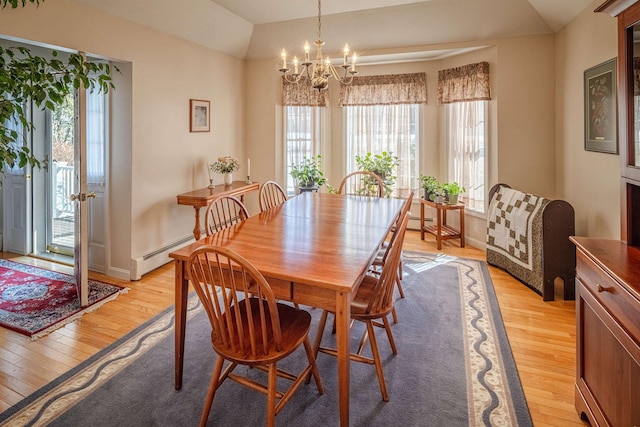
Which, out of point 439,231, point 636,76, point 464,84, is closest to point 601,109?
point 636,76

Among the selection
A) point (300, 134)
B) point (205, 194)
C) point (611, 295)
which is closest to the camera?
point (611, 295)

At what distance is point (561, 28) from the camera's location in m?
3.92

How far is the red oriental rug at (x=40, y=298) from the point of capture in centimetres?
283

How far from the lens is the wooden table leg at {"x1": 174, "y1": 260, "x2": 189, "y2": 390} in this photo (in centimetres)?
195

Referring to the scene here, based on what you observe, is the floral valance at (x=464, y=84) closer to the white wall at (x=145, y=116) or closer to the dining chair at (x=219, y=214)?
the white wall at (x=145, y=116)

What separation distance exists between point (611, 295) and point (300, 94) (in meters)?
4.75

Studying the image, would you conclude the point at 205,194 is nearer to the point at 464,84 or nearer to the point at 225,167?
the point at 225,167

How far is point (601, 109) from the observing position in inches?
121

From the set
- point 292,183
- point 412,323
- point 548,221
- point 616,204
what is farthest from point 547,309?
point 292,183

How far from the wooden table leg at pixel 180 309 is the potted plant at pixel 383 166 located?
375cm

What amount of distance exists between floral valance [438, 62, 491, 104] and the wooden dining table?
2.43 m

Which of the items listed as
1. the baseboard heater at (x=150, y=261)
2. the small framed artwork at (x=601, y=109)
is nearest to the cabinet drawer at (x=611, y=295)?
the small framed artwork at (x=601, y=109)

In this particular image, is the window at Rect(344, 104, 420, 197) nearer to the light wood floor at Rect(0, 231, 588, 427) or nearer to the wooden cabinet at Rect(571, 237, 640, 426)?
the light wood floor at Rect(0, 231, 588, 427)

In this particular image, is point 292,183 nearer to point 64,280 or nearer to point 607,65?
point 64,280
